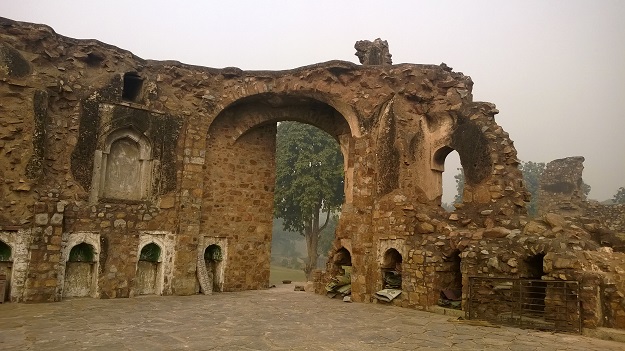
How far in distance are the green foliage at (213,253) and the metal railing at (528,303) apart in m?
6.71

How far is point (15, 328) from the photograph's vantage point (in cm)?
603

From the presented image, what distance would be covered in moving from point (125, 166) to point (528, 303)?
9.19 m

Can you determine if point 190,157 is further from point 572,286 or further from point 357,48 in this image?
point 572,286

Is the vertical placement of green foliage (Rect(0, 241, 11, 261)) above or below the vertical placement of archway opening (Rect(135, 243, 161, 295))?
above

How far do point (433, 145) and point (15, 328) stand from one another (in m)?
9.21

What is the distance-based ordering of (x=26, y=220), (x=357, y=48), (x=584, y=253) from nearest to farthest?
1. (x=584, y=253)
2. (x=26, y=220)
3. (x=357, y=48)

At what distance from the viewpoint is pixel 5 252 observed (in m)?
8.73

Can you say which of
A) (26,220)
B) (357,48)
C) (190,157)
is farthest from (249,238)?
(357,48)

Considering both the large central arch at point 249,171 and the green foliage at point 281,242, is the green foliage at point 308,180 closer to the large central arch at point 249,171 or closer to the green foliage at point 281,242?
the large central arch at point 249,171

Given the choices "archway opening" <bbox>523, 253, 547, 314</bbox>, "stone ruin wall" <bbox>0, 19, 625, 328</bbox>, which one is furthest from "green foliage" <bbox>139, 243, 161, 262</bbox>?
"archway opening" <bbox>523, 253, 547, 314</bbox>

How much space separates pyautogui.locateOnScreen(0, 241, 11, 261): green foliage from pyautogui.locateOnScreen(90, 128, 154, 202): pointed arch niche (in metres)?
2.13

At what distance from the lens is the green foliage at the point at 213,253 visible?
12031 mm

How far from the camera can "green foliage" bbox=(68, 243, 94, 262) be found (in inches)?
379

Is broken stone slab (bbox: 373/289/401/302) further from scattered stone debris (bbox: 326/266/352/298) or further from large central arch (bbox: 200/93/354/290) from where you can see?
large central arch (bbox: 200/93/354/290)
